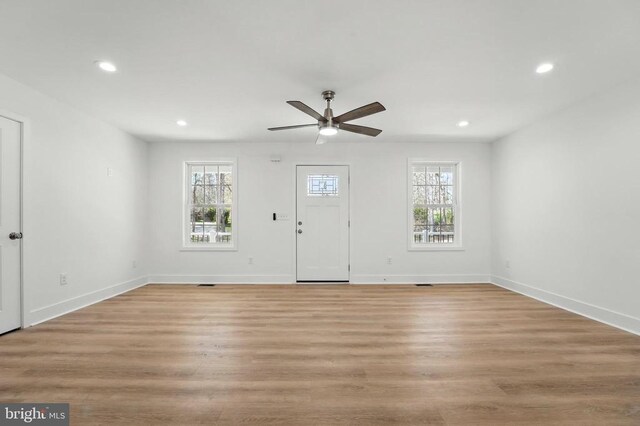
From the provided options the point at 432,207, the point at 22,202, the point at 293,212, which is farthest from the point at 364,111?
the point at 22,202

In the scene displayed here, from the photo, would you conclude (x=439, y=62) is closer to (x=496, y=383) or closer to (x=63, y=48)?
(x=496, y=383)

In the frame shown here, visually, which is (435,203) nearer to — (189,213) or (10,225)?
(189,213)

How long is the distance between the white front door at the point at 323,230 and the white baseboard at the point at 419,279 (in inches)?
11.9

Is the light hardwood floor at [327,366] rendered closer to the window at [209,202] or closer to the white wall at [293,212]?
the white wall at [293,212]

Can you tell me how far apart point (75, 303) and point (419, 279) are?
16.6 ft

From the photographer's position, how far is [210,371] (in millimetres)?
2107

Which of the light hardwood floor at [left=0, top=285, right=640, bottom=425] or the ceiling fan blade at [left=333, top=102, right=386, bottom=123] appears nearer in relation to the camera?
the light hardwood floor at [left=0, top=285, right=640, bottom=425]

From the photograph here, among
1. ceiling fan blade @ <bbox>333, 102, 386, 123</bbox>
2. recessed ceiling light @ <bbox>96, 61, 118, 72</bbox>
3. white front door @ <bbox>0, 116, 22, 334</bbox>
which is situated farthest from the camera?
white front door @ <bbox>0, 116, 22, 334</bbox>

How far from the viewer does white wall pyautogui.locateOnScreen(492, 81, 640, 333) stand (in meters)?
2.96

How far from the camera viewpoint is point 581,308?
344cm

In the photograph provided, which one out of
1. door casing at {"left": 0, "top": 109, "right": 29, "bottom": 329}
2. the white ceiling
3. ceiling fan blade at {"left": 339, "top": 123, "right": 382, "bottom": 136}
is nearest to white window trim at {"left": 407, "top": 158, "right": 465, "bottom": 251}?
the white ceiling

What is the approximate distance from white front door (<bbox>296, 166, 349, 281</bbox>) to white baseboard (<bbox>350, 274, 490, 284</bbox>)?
303 mm

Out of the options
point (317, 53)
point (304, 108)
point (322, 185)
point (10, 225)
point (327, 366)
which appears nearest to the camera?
point (327, 366)

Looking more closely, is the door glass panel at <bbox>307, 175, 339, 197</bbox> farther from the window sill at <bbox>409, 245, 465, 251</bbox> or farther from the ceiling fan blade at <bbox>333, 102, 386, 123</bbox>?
the ceiling fan blade at <bbox>333, 102, 386, 123</bbox>
